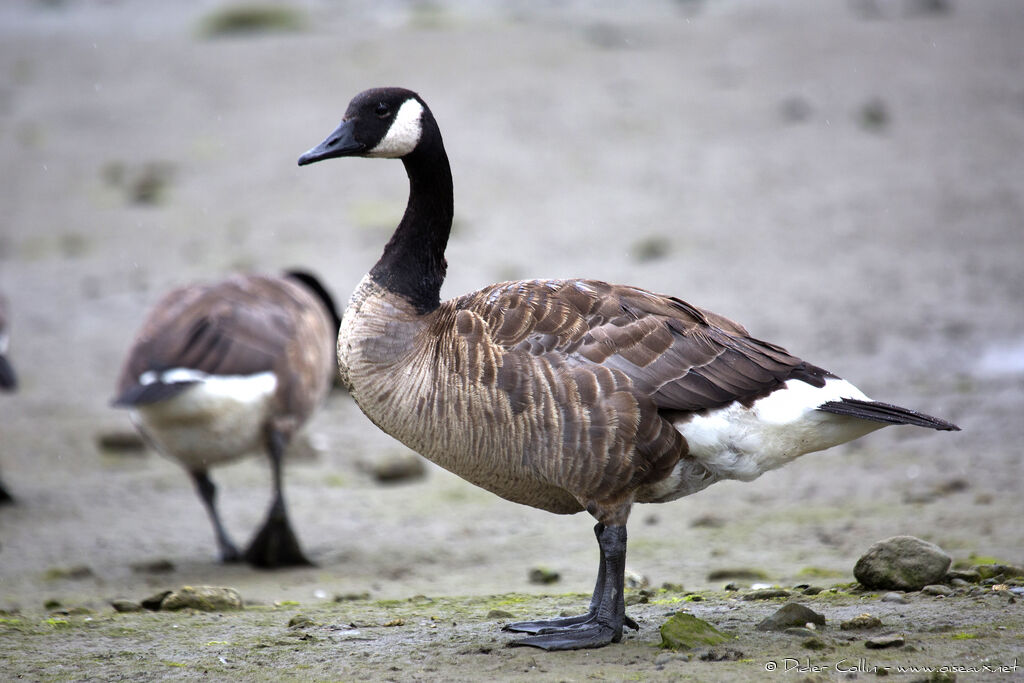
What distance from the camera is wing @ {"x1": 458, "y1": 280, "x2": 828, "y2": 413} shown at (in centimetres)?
436

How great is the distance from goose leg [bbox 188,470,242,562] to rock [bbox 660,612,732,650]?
11.2 feet

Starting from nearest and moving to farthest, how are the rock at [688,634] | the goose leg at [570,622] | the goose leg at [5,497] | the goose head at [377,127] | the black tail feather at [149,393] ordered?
the rock at [688,634] < the goose leg at [570,622] < the goose head at [377,127] < the black tail feather at [149,393] < the goose leg at [5,497]

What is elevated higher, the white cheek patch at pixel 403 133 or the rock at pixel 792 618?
the white cheek patch at pixel 403 133

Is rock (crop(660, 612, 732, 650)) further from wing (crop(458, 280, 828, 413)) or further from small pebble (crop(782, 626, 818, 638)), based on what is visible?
wing (crop(458, 280, 828, 413))

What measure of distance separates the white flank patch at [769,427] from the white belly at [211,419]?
3.25 m

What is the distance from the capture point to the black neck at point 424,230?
16.0ft

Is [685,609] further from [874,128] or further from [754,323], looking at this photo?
[874,128]

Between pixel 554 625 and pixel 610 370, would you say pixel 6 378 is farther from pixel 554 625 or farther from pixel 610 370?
pixel 610 370

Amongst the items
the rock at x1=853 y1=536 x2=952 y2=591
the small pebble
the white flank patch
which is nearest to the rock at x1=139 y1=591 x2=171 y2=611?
the white flank patch

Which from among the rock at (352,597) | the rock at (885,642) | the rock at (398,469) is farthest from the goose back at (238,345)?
the rock at (885,642)

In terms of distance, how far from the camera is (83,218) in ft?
47.0

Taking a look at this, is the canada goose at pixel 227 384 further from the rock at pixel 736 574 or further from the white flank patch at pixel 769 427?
the white flank patch at pixel 769 427

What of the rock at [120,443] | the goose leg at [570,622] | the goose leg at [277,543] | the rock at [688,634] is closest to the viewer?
the rock at [688,634]

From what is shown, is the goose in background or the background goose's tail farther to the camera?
the goose in background
